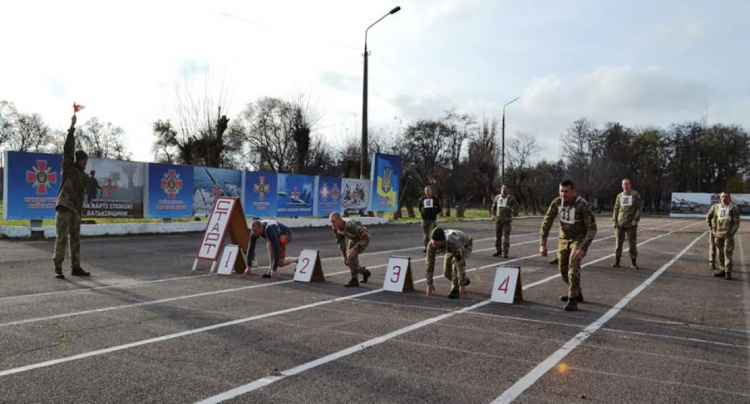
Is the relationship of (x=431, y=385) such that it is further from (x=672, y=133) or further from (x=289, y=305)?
(x=672, y=133)

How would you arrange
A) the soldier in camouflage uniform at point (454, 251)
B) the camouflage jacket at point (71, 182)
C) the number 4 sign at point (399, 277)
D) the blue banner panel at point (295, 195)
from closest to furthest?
the soldier in camouflage uniform at point (454, 251) < the number 4 sign at point (399, 277) < the camouflage jacket at point (71, 182) < the blue banner panel at point (295, 195)

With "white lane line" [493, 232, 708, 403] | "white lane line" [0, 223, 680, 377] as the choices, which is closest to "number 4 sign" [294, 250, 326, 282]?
"white lane line" [0, 223, 680, 377]

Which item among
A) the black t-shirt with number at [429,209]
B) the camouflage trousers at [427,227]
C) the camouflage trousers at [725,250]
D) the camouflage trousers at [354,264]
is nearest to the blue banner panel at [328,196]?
the camouflage trousers at [427,227]

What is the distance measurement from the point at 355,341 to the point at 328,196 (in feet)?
71.1

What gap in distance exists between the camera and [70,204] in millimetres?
9828

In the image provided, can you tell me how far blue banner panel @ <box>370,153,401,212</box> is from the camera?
30094 mm

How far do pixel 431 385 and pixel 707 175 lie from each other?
91.9 metres

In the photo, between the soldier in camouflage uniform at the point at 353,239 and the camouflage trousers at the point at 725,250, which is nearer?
the soldier in camouflage uniform at the point at 353,239

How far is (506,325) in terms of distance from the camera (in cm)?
681

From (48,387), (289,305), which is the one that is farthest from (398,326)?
(48,387)

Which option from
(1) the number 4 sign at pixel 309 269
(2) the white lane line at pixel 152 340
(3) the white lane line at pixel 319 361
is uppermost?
(1) the number 4 sign at pixel 309 269

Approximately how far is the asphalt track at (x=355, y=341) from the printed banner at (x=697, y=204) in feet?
207

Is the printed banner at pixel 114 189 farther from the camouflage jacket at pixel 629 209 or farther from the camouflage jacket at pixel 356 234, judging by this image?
the camouflage jacket at pixel 629 209

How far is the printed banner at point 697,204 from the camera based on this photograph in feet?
211
